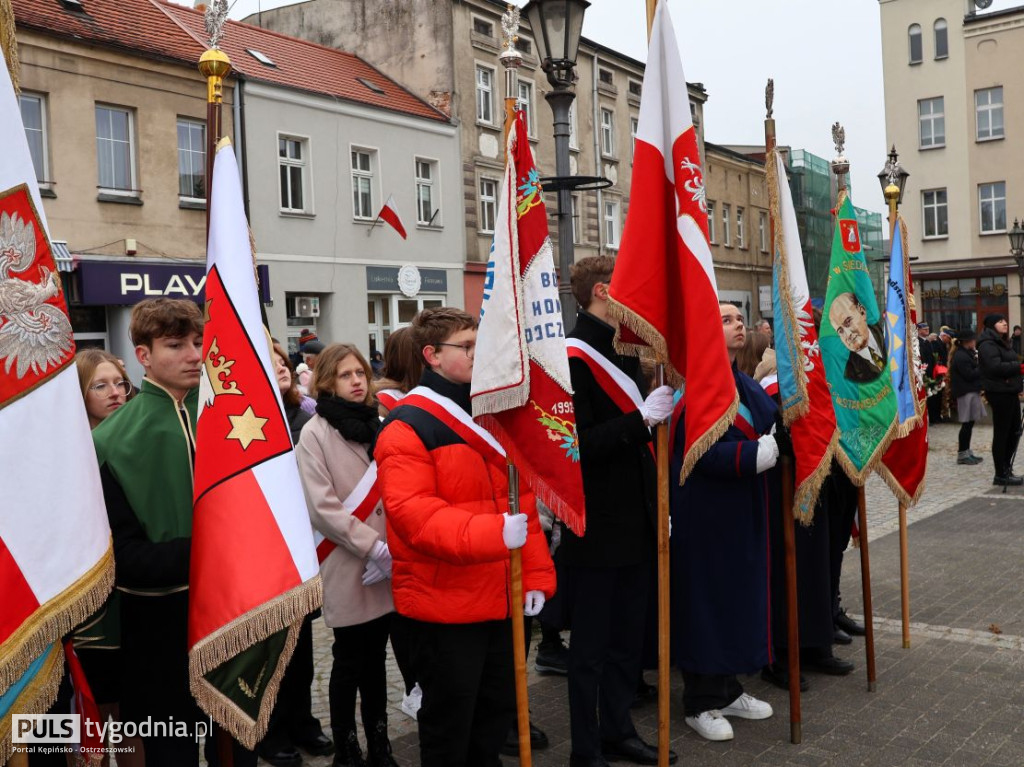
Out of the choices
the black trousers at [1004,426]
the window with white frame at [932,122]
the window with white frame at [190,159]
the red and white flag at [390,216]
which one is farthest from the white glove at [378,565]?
the window with white frame at [932,122]

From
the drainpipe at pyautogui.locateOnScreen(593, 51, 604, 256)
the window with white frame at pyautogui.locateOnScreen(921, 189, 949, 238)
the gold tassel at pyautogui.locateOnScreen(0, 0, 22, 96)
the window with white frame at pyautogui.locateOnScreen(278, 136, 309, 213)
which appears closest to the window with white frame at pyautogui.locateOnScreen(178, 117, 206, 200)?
the window with white frame at pyautogui.locateOnScreen(278, 136, 309, 213)

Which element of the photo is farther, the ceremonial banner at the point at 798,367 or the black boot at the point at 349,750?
the ceremonial banner at the point at 798,367

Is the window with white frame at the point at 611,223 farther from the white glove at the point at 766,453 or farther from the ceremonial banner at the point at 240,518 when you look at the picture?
the ceremonial banner at the point at 240,518

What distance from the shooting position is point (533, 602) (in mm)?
3645

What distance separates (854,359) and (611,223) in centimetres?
2703

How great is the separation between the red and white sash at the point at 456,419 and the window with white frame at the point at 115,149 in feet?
51.9

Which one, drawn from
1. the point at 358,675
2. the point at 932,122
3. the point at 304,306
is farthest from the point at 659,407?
the point at 932,122

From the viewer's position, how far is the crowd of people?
3139mm

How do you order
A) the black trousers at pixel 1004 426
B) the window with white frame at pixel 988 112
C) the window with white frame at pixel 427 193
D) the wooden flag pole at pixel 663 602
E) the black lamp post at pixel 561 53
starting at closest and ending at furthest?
1. the wooden flag pole at pixel 663 602
2. the black lamp post at pixel 561 53
3. the black trousers at pixel 1004 426
4. the window with white frame at pixel 427 193
5. the window with white frame at pixel 988 112

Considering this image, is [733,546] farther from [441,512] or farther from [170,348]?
[170,348]

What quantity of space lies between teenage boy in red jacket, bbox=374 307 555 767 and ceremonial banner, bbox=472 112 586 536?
0.56 ft

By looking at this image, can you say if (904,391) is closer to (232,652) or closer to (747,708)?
(747,708)

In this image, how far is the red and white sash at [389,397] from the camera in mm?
4586

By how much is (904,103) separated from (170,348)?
4057cm
